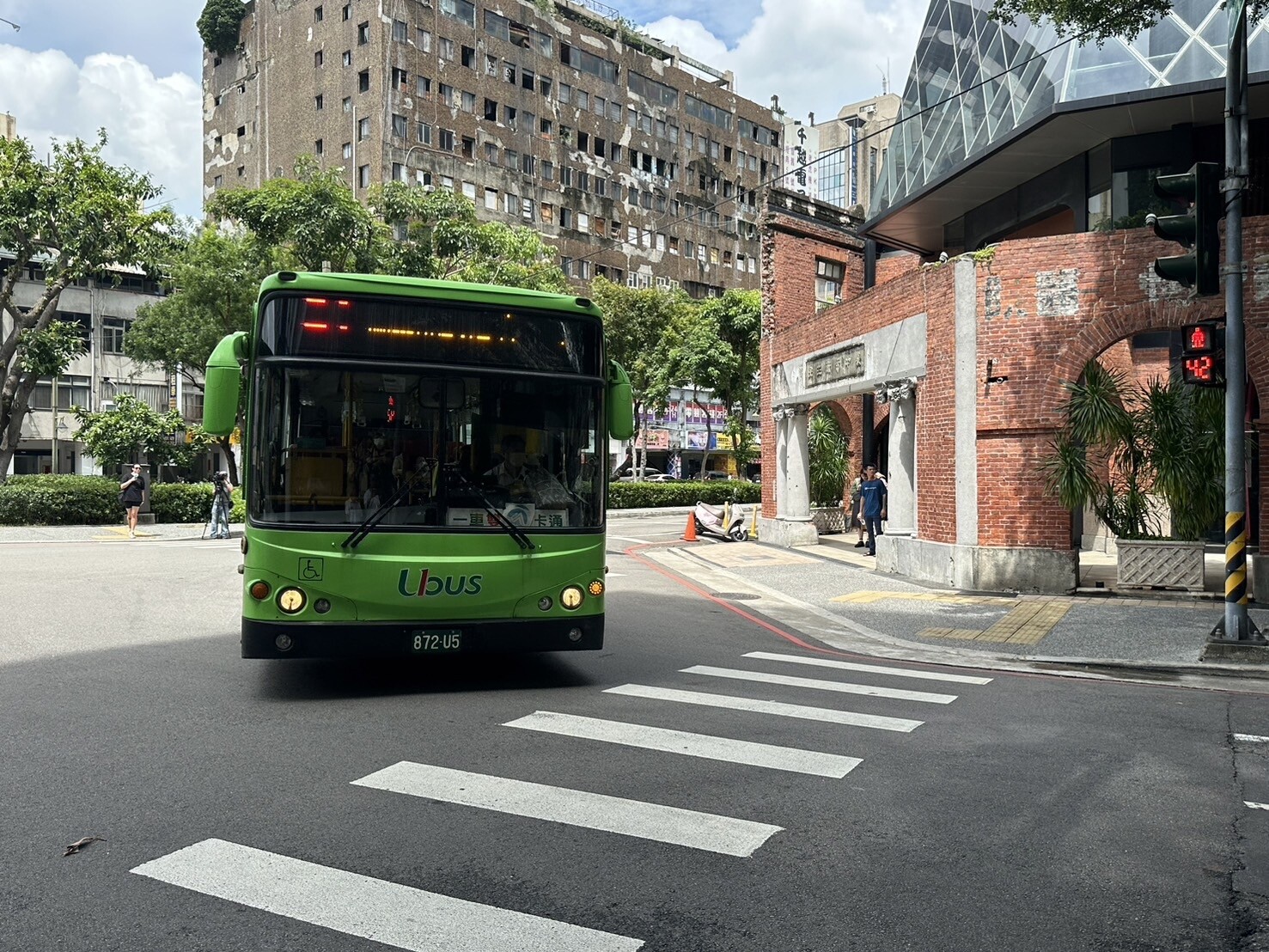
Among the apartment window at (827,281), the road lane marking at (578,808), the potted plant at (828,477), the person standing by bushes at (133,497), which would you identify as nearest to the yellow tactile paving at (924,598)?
the road lane marking at (578,808)

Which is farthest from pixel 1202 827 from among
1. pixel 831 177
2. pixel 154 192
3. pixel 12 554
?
pixel 831 177

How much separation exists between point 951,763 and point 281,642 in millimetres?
4531

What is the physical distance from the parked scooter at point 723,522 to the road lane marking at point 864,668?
1671 cm

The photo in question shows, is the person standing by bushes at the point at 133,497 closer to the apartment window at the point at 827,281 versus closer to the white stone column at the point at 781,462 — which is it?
the white stone column at the point at 781,462

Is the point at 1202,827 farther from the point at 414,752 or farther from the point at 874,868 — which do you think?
the point at 414,752

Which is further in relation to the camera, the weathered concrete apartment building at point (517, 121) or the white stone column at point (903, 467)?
the weathered concrete apartment building at point (517, 121)

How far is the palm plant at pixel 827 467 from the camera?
28656mm

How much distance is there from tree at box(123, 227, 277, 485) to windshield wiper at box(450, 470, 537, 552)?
92.0ft

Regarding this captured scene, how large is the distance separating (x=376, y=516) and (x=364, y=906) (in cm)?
382

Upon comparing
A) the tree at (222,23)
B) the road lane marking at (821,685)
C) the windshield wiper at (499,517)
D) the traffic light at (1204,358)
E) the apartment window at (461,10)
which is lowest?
the road lane marking at (821,685)

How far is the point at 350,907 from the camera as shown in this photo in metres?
4.00

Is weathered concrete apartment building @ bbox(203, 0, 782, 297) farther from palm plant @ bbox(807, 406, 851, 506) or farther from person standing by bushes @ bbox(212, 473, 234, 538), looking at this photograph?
palm plant @ bbox(807, 406, 851, 506)

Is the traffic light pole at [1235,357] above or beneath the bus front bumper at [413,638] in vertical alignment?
above

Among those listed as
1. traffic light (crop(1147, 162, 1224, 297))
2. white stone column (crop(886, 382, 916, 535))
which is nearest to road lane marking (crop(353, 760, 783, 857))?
traffic light (crop(1147, 162, 1224, 297))
